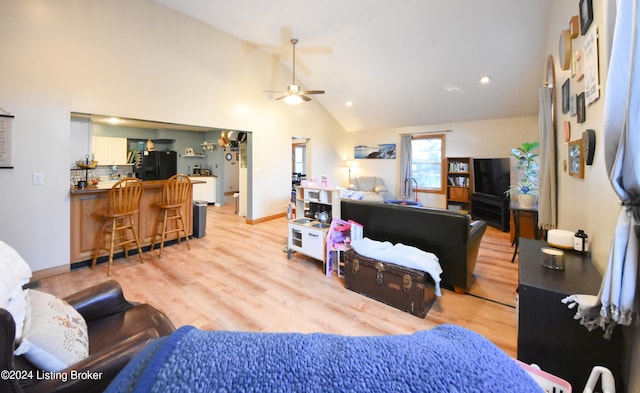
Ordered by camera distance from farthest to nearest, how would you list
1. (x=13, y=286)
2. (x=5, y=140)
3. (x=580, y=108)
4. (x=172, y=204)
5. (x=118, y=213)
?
(x=172, y=204) → (x=118, y=213) → (x=5, y=140) → (x=580, y=108) → (x=13, y=286)

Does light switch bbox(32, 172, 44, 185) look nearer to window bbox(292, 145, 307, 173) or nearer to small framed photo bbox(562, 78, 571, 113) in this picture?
small framed photo bbox(562, 78, 571, 113)

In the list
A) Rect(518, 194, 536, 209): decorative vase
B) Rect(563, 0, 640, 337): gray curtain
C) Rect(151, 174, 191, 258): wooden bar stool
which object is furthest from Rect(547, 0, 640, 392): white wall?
Rect(151, 174, 191, 258): wooden bar stool

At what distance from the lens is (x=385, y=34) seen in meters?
4.46

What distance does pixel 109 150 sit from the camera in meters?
6.62

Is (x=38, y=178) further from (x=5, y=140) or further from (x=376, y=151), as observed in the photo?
(x=376, y=151)

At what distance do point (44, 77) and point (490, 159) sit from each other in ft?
23.8

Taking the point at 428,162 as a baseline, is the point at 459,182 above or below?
below

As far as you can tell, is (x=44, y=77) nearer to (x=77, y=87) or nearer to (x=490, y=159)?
(x=77, y=87)

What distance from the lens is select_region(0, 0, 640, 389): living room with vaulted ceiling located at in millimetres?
2308

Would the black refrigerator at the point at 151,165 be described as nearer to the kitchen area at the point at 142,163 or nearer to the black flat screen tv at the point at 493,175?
the kitchen area at the point at 142,163

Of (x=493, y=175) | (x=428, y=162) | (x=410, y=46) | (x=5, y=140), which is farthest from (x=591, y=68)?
(x=428, y=162)

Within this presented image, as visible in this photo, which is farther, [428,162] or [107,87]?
[428,162]

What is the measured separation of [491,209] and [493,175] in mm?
716

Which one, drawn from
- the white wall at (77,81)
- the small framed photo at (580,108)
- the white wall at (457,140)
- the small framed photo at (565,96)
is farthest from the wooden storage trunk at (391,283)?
the white wall at (457,140)
